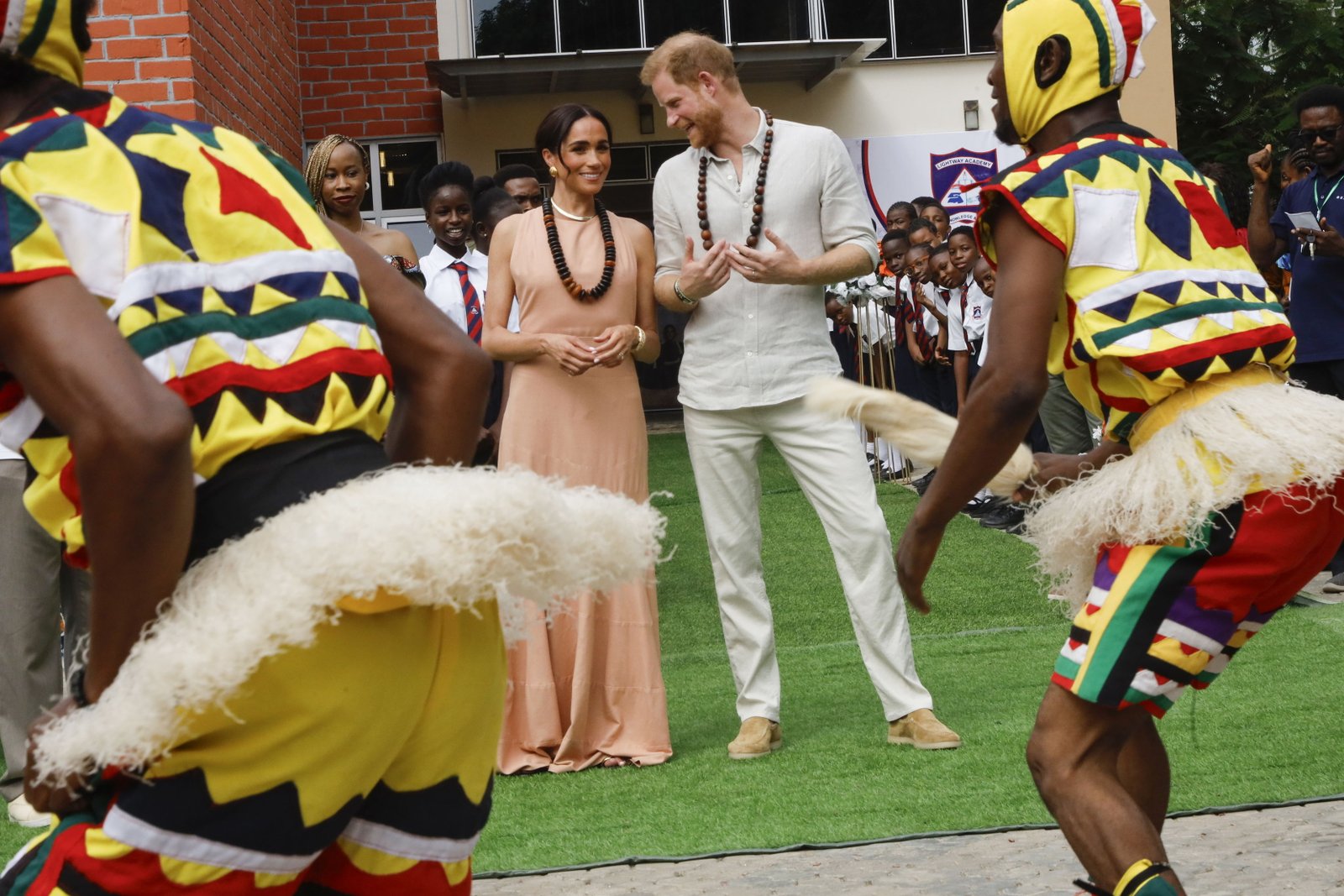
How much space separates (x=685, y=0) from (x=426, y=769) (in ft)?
53.9

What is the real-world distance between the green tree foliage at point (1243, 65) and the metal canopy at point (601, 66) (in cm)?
523

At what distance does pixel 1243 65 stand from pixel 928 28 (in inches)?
182

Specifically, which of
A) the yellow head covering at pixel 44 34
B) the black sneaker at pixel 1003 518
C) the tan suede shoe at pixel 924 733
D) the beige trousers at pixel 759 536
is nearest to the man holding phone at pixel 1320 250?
the black sneaker at pixel 1003 518

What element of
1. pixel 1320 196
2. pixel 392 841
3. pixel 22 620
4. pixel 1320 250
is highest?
pixel 1320 196

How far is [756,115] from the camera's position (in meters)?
5.39

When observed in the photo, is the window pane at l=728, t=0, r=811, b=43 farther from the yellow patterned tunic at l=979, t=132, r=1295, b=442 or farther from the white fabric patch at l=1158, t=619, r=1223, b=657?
the white fabric patch at l=1158, t=619, r=1223, b=657

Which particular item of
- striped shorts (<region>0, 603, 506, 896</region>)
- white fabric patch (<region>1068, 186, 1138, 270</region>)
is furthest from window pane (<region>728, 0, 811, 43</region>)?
striped shorts (<region>0, 603, 506, 896</region>)

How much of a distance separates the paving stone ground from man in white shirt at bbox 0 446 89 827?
6.32 ft

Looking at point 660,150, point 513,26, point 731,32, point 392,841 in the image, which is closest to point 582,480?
point 392,841

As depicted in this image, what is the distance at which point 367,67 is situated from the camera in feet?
51.2

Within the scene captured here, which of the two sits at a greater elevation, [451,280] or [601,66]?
[601,66]

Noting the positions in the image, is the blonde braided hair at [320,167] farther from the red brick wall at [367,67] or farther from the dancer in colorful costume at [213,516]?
the red brick wall at [367,67]

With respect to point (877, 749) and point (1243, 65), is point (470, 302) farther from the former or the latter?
point (1243, 65)

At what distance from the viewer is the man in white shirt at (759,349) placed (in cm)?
518
